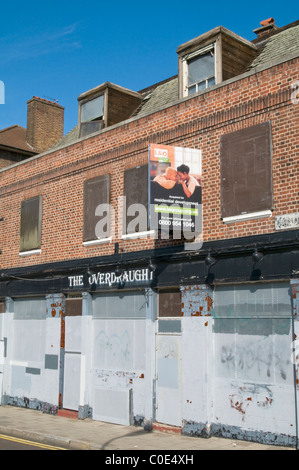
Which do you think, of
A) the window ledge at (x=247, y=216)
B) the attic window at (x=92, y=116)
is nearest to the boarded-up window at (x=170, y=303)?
the window ledge at (x=247, y=216)

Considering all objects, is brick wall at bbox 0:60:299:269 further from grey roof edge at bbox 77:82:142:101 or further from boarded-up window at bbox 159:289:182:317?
grey roof edge at bbox 77:82:142:101

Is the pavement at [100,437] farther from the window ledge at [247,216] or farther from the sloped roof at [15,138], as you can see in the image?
the sloped roof at [15,138]

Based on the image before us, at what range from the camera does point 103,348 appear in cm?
1445

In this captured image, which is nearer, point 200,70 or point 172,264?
point 172,264

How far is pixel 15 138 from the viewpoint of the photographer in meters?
24.9

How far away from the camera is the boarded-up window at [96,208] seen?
1491 centimetres

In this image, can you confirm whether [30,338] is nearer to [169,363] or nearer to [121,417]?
[121,417]

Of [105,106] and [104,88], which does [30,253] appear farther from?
[104,88]

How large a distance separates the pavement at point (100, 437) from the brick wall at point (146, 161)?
443 centimetres

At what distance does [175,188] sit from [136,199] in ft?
7.54

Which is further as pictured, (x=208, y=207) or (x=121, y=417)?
(x=121, y=417)

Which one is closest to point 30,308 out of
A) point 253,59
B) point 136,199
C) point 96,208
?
point 96,208
